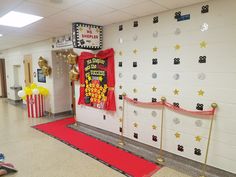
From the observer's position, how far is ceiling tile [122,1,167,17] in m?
2.74

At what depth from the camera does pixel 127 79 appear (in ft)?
12.5

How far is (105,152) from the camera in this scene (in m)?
3.52

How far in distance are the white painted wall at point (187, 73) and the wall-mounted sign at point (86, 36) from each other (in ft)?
1.18

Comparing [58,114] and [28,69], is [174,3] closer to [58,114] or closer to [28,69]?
[58,114]

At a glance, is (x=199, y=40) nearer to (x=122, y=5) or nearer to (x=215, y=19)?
(x=215, y=19)

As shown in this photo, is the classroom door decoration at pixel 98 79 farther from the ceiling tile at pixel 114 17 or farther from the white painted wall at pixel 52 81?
the white painted wall at pixel 52 81

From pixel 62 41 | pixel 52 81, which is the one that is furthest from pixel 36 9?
pixel 52 81

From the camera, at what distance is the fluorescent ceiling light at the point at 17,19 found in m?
3.14

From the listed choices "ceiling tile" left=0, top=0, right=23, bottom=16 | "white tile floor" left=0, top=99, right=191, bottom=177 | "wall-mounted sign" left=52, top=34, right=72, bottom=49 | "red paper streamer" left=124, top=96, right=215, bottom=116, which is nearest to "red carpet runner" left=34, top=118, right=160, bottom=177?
"white tile floor" left=0, top=99, right=191, bottom=177

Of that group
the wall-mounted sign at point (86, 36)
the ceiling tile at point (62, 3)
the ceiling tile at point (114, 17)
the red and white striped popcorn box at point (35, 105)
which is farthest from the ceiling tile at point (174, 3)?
the red and white striped popcorn box at point (35, 105)

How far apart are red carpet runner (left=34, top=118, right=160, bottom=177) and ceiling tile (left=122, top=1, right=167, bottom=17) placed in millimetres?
2545

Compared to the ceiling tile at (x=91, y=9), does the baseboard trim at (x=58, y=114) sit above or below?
below

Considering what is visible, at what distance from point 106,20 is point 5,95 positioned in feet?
30.5

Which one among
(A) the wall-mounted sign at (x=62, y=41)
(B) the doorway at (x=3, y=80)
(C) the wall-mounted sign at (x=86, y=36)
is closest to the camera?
(C) the wall-mounted sign at (x=86, y=36)
